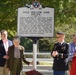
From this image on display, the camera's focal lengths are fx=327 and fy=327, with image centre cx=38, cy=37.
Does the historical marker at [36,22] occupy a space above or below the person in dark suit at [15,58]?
above

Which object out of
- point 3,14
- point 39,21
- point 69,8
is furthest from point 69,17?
point 39,21

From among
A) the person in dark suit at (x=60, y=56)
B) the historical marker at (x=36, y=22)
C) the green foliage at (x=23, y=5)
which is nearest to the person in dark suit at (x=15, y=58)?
the historical marker at (x=36, y=22)

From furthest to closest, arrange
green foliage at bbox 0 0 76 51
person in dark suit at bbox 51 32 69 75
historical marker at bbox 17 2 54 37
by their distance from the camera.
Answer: green foliage at bbox 0 0 76 51 → historical marker at bbox 17 2 54 37 → person in dark suit at bbox 51 32 69 75

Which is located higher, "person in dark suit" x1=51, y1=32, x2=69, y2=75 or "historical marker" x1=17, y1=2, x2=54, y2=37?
"historical marker" x1=17, y1=2, x2=54, y2=37

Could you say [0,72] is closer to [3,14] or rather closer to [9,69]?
[9,69]

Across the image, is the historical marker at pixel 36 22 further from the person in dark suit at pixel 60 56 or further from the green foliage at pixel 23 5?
the green foliage at pixel 23 5

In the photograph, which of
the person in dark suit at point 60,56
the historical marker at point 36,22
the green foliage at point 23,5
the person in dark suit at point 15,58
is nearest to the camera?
the person in dark suit at point 60,56

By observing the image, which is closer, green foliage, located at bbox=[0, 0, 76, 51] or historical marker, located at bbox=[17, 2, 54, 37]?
historical marker, located at bbox=[17, 2, 54, 37]

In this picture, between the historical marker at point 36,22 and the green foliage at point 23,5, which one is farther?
the green foliage at point 23,5

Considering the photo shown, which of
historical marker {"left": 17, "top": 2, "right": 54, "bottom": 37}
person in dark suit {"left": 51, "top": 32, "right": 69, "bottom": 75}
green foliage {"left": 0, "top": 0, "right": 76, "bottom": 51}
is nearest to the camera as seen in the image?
person in dark suit {"left": 51, "top": 32, "right": 69, "bottom": 75}

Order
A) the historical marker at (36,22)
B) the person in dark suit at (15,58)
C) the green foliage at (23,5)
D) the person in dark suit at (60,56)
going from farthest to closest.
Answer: the green foliage at (23,5) < the historical marker at (36,22) < the person in dark suit at (15,58) < the person in dark suit at (60,56)

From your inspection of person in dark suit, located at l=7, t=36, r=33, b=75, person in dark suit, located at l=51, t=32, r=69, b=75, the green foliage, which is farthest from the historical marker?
the green foliage

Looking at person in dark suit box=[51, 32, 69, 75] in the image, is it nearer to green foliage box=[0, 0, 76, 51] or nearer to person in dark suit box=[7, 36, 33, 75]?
person in dark suit box=[7, 36, 33, 75]

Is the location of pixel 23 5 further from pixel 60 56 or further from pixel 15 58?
pixel 60 56
